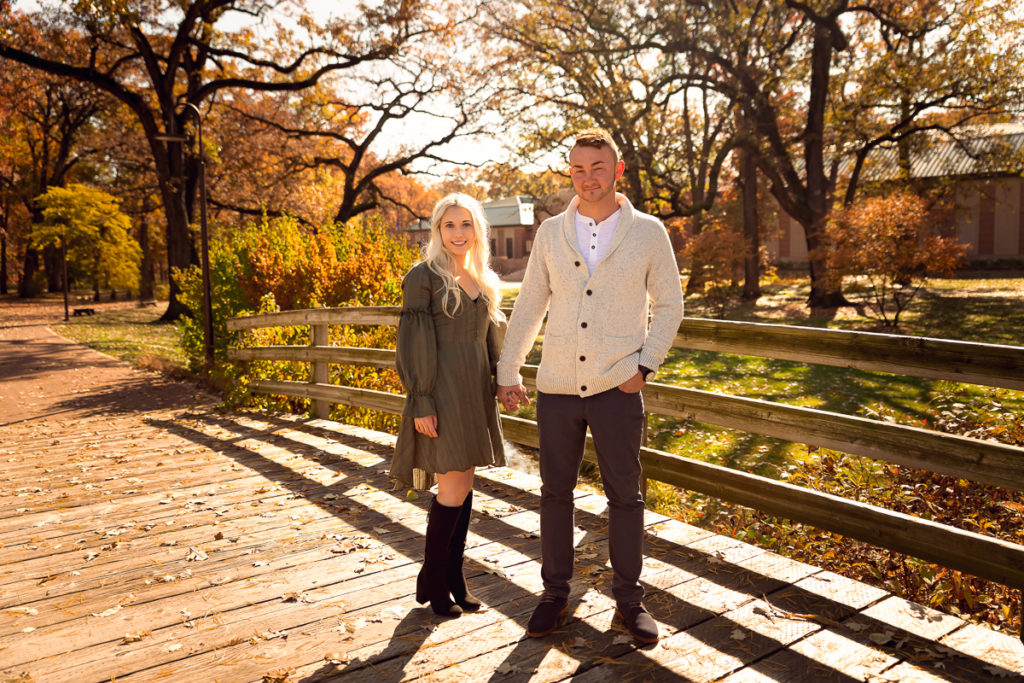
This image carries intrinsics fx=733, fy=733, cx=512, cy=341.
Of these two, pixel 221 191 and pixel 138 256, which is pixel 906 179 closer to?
pixel 221 191

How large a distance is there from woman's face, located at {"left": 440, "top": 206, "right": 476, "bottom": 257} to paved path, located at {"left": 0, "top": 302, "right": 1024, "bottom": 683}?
1.74 m

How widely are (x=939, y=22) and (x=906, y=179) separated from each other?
481cm

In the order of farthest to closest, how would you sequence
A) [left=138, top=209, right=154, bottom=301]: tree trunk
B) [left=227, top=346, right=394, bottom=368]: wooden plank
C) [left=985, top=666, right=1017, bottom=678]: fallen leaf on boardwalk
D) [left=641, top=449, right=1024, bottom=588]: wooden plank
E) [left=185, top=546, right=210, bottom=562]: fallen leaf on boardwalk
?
[left=138, top=209, right=154, bottom=301]: tree trunk, [left=227, top=346, right=394, bottom=368]: wooden plank, [left=185, top=546, right=210, bottom=562]: fallen leaf on boardwalk, [left=641, top=449, right=1024, bottom=588]: wooden plank, [left=985, top=666, right=1017, bottom=678]: fallen leaf on boardwalk

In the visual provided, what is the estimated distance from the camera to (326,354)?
8016 millimetres

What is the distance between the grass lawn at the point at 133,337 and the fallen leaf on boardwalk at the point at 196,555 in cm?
941

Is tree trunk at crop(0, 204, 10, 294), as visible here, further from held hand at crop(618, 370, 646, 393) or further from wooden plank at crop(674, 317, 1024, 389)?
held hand at crop(618, 370, 646, 393)

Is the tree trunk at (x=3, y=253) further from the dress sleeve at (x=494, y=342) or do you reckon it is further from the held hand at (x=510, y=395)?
the held hand at (x=510, y=395)

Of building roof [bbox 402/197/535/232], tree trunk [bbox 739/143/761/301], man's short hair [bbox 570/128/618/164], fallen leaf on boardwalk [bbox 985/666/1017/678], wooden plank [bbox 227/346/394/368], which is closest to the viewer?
fallen leaf on boardwalk [bbox 985/666/1017/678]

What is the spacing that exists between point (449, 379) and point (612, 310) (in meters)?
0.80

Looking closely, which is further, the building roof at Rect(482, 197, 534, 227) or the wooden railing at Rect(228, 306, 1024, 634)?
the building roof at Rect(482, 197, 534, 227)

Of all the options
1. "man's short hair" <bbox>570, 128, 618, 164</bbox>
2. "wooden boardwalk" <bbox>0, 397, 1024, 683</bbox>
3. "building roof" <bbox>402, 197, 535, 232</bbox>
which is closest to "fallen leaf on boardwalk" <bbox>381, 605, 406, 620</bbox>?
"wooden boardwalk" <bbox>0, 397, 1024, 683</bbox>

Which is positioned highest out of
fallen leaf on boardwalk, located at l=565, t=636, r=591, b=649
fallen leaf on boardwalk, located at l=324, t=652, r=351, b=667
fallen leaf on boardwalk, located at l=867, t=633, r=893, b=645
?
fallen leaf on boardwalk, located at l=867, t=633, r=893, b=645

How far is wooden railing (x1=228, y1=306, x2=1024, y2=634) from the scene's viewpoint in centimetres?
302

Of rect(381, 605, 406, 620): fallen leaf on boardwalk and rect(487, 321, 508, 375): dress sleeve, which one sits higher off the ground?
rect(487, 321, 508, 375): dress sleeve
